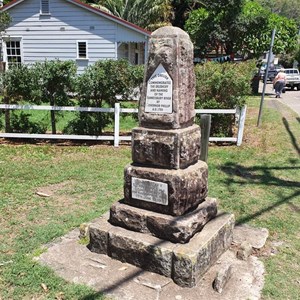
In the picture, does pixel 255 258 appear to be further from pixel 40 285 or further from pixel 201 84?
pixel 201 84

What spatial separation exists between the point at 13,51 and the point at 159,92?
17786 millimetres

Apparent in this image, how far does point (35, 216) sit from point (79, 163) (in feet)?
8.77

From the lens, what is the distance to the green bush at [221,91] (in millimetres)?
9203

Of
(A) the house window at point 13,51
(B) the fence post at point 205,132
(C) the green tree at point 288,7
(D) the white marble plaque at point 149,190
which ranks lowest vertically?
(D) the white marble plaque at point 149,190

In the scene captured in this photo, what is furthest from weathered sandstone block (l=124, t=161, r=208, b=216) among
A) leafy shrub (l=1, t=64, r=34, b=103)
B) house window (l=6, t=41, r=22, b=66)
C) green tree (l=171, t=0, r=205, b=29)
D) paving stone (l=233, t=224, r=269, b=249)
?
green tree (l=171, t=0, r=205, b=29)

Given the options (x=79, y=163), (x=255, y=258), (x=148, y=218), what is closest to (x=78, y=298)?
(x=148, y=218)

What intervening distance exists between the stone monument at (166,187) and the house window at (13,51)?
17436 millimetres

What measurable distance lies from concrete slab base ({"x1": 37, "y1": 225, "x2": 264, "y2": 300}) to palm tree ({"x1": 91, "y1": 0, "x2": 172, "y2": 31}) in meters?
26.8

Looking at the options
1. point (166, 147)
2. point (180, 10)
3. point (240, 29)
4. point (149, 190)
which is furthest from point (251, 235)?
point (180, 10)

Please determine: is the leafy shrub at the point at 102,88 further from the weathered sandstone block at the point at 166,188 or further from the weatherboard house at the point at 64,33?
the weatherboard house at the point at 64,33

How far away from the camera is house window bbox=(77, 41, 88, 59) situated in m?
18.5

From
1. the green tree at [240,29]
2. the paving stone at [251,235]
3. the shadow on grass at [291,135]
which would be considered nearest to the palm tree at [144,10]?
the green tree at [240,29]

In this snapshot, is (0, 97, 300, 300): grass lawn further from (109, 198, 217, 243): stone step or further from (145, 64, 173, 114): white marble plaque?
(145, 64, 173, 114): white marble plaque

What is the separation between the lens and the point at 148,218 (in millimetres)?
3746
